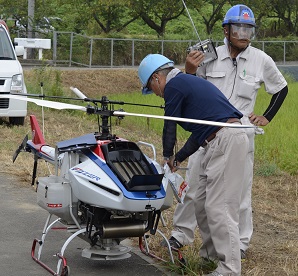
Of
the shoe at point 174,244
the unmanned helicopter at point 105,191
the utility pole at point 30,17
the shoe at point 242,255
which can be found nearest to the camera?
the unmanned helicopter at point 105,191

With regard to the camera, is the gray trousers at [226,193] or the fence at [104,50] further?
the fence at [104,50]

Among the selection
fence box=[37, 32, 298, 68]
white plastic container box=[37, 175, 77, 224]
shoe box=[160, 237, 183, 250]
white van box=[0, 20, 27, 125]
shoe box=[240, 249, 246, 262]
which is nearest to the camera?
white plastic container box=[37, 175, 77, 224]

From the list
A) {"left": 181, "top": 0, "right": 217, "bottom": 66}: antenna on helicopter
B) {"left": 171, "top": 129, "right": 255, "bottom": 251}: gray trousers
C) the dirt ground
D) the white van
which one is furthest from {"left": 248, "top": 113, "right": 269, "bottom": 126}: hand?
the white van

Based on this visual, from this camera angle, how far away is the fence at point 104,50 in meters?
36.8

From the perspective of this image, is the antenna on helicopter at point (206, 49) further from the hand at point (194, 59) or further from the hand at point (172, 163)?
the hand at point (172, 163)

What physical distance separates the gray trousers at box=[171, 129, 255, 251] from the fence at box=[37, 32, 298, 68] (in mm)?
28288

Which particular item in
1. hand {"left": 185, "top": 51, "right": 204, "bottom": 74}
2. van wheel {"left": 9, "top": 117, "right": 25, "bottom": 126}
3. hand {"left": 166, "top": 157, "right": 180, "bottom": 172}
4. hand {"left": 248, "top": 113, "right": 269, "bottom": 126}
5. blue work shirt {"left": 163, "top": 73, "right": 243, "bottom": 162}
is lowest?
van wheel {"left": 9, "top": 117, "right": 25, "bottom": 126}

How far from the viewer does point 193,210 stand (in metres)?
7.85

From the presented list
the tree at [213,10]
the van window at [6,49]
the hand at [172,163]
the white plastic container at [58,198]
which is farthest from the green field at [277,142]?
the tree at [213,10]

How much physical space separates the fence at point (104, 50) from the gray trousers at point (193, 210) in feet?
92.8

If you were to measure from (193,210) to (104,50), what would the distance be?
101 ft

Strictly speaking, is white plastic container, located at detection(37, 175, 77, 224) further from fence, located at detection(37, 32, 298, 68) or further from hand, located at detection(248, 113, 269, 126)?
fence, located at detection(37, 32, 298, 68)

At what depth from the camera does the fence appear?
36.8 metres

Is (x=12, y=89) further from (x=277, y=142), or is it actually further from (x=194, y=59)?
(x=194, y=59)
